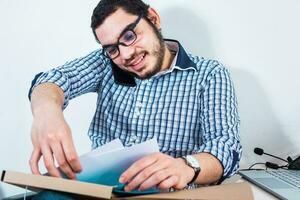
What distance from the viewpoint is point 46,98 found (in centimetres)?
80

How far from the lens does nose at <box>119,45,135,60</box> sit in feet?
3.19

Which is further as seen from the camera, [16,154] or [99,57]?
[16,154]

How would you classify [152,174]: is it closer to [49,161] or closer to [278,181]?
[49,161]

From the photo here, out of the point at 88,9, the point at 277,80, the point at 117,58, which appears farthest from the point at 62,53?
the point at 277,80

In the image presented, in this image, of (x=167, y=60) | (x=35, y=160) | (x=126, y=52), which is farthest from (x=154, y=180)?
(x=167, y=60)

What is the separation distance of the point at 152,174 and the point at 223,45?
2.85 feet

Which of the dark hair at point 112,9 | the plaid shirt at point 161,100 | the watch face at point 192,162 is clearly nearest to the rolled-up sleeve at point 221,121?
the plaid shirt at point 161,100

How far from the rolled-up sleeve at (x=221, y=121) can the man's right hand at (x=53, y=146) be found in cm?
37

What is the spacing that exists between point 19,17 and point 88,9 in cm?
29

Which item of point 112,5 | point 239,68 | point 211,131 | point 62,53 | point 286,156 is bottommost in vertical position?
point 286,156

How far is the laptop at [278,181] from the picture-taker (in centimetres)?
88

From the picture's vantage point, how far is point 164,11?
1324mm

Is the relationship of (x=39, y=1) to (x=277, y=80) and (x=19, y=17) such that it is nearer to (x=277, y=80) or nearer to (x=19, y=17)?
(x=19, y=17)

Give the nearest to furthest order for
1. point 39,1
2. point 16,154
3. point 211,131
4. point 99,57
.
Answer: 1. point 211,131
2. point 99,57
3. point 39,1
4. point 16,154
